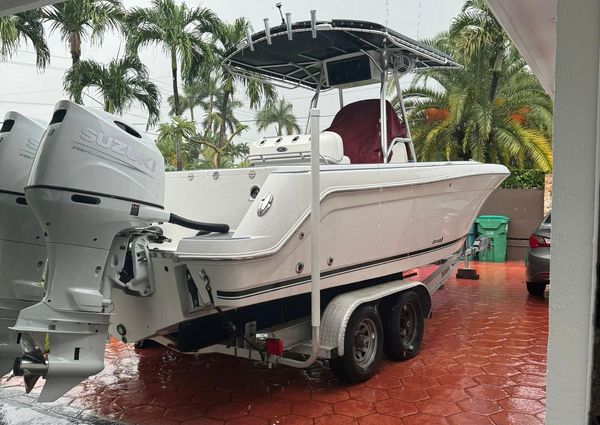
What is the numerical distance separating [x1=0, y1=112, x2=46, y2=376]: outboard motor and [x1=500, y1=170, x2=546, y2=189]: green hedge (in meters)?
12.2

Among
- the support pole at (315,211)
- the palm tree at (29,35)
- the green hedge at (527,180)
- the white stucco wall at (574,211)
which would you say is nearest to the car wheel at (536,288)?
the support pole at (315,211)

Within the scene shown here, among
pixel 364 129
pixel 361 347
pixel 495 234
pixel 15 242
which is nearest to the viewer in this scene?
pixel 15 242

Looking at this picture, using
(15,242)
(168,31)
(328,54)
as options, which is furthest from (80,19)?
(15,242)

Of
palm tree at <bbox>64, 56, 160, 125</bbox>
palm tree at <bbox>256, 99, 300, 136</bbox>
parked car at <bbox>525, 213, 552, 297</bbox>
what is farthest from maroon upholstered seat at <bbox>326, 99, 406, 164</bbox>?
palm tree at <bbox>256, 99, 300, 136</bbox>

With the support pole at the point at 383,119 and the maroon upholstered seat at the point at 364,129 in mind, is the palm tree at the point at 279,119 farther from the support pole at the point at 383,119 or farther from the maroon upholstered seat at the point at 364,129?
the support pole at the point at 383,119

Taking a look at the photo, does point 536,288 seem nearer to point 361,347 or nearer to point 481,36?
point 361,347

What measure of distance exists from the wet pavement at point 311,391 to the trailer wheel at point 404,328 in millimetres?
113

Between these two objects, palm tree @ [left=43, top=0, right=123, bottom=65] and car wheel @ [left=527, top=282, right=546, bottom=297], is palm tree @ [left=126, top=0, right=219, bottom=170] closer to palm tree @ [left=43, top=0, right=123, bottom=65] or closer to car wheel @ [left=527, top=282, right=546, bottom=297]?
palm tree @ [left=43, top=0, right=123, bottom=65]

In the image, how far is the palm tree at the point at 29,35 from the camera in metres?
10.1

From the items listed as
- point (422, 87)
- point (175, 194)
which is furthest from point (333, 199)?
point (422, 87)

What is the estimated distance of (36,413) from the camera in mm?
3861

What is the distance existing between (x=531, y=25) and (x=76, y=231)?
4.00 metres

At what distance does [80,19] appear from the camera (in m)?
12.5

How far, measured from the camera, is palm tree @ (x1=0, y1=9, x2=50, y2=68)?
10116 mm
